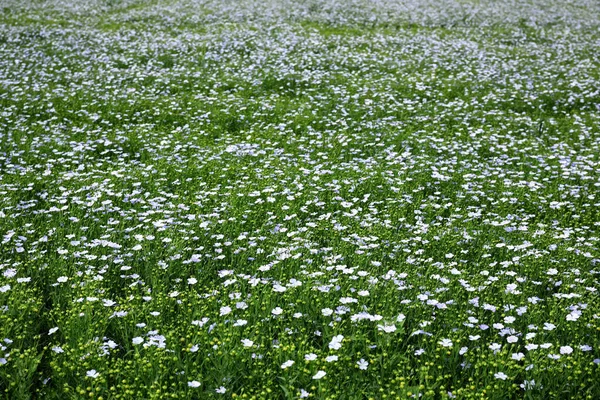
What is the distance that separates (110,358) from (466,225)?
3879 mm

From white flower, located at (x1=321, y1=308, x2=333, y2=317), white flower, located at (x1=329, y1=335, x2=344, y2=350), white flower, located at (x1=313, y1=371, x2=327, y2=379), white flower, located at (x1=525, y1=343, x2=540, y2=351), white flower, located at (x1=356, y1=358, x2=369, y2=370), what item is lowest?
white flower, located at (x1=321, y1=308, x2=333, y2=317)

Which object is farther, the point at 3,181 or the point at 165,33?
the point at 165,33

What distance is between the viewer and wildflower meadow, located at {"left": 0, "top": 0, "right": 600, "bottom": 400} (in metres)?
3.48

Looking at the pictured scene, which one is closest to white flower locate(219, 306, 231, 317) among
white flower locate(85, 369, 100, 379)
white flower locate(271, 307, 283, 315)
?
white flower locate(271, 307, 283, 315)

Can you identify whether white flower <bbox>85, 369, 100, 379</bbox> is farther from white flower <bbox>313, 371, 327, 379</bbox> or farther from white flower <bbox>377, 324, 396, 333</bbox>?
white flower <bbox>377, 324, 396, 333</bbox>

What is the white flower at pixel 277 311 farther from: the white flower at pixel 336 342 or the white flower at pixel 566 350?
the white flower at pixel 566 350

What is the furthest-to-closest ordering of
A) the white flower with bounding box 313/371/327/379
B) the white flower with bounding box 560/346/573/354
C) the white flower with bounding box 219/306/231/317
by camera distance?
the white flower with bounding box 219/306/231/317, the white flower with bounding box 560/346/573/354, the white flower with bounding box 313/371/327/379

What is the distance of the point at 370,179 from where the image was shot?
22.3 ft

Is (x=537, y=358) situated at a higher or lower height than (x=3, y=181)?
higher

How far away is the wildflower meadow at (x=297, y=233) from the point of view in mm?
3479

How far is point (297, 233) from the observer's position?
5.27m

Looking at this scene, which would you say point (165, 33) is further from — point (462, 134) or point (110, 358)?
point (110, 358)

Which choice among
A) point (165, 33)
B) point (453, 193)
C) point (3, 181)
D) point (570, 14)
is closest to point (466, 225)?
point (453, 193)

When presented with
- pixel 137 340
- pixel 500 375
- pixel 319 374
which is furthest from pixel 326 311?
pixel 137 340
